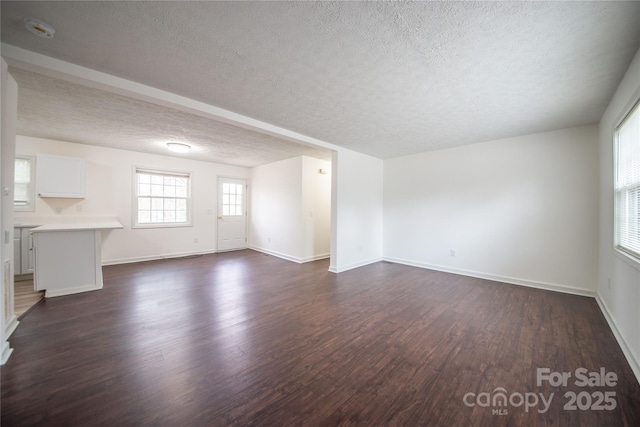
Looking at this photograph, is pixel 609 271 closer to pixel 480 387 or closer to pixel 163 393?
pixel 480 387

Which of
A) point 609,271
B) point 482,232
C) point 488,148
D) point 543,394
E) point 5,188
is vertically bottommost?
point 543,394

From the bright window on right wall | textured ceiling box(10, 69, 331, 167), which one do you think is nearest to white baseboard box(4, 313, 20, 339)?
textured ceiling box(10, 69, 331, 167)

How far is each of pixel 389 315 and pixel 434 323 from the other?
0.48m

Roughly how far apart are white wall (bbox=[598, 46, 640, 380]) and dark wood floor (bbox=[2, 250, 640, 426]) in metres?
0.15

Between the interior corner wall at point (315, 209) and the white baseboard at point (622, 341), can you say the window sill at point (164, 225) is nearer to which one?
the interior corner wall at point (315, 209)

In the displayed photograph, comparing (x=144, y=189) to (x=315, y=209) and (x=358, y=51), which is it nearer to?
(x=315, y=209)

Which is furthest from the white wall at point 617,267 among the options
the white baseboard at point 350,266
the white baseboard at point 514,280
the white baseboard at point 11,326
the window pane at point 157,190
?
the window pane at point 157,190

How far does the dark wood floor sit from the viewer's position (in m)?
1.46

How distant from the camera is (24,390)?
5.21ft

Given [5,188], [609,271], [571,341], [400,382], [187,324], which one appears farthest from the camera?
[609,271]

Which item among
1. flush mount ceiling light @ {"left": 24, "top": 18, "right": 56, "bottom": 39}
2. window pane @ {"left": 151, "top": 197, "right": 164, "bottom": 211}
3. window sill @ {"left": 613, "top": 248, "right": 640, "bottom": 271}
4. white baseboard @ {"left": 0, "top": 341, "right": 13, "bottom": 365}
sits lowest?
white baseboard @ {"left": 0, "top": 341, "right": 13, "bottom": 365}

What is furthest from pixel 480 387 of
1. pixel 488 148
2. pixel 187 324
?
pixel 488 148

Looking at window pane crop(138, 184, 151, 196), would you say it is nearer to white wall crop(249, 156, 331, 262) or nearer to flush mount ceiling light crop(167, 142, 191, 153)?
flush mount ceiling light crop(167, 142, 191, 153)

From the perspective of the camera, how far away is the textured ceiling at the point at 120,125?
9.05 feet
